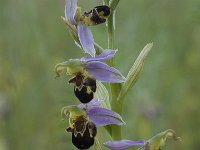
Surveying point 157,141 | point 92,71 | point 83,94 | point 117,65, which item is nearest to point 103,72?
point 92,71

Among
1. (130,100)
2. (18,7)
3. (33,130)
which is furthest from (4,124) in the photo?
(18,7)

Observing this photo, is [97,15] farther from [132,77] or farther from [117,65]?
[117,65]

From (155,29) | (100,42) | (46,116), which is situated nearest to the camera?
(100,42)

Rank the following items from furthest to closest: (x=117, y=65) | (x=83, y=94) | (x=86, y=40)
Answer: (x=117, y=65)
(x=86, y=40)
(x=83, y=94)

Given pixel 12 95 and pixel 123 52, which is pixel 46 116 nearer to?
pixel 12 95

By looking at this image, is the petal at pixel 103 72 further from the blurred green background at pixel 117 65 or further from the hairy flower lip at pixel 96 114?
the blurred green background at pixel 117 65

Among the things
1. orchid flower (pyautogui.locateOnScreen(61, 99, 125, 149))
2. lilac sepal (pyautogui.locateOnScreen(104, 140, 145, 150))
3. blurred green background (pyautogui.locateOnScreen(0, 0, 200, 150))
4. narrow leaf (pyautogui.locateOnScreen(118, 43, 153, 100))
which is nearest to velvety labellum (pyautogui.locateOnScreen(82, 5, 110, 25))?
narrow leaf (pyautogui.locateOnScreen(118, 43, 153, 100))

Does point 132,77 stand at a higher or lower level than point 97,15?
lower
